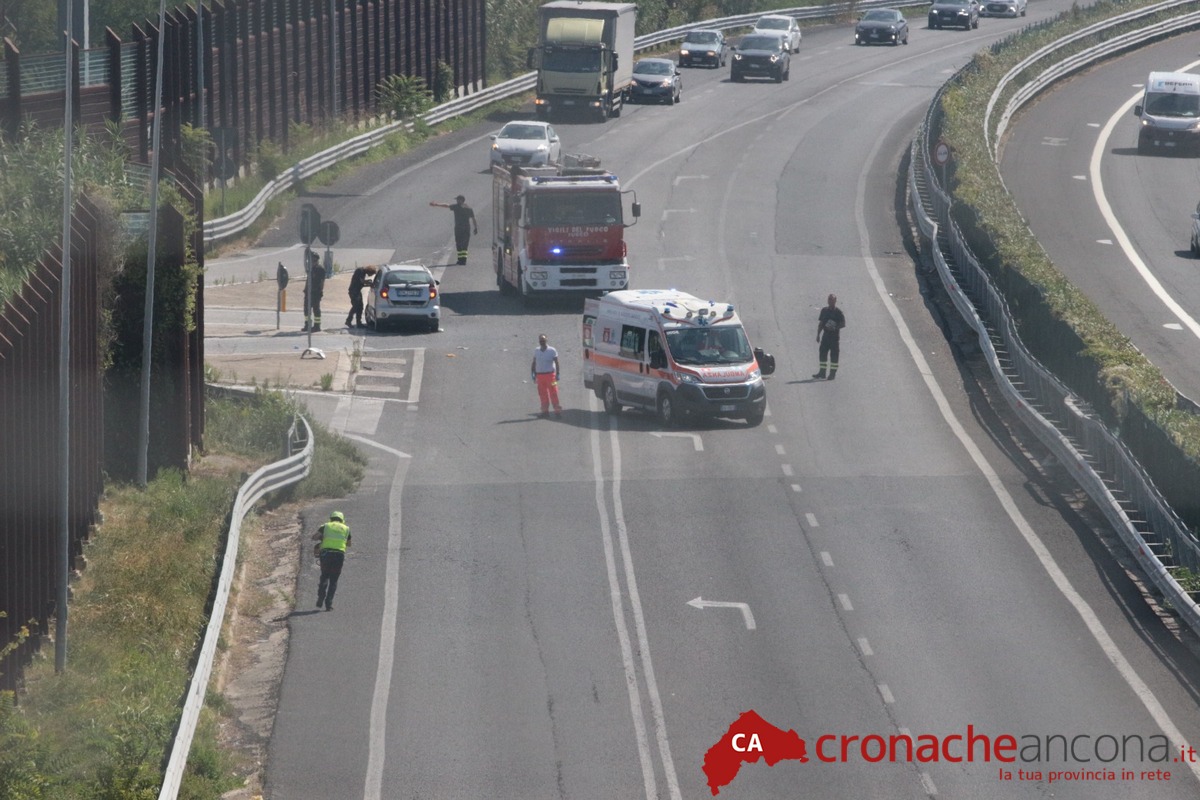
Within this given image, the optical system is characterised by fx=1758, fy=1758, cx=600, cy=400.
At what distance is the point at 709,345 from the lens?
3086 cm

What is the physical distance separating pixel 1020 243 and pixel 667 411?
11.0 m

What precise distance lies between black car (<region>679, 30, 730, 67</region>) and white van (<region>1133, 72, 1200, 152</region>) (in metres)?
22.9

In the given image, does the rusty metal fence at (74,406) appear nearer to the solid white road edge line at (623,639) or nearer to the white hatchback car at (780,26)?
the solid white road edge line at (623,639)

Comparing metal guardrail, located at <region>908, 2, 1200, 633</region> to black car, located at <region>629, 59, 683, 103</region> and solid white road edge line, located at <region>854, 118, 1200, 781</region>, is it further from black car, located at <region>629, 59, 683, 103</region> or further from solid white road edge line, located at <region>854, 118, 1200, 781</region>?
black car, located at <region>629, 59, 683, 103</region>

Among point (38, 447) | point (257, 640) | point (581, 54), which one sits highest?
point (581, 54)

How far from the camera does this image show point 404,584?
877 inches

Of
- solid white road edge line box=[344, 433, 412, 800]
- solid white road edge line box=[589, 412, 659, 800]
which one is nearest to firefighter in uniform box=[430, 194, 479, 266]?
solid white road edge line box=[589, 412, 659, 800]

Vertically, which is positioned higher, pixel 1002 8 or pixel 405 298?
pixel 1002 8

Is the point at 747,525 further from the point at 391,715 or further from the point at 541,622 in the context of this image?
the point at 391,715

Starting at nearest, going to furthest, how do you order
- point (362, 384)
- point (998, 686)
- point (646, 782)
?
1. point (646, 782)
2. point (998, 686)
3. point (362, 384)

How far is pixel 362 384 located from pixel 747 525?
11.5 metres

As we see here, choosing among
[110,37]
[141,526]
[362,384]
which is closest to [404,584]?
[141,526]

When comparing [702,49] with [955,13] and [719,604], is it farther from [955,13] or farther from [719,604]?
[719,604]

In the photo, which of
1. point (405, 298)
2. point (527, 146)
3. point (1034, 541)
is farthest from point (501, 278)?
point (1034, 541)
